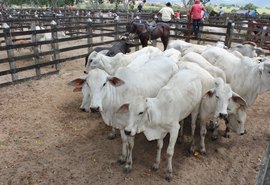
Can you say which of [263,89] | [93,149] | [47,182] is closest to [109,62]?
[93,149]

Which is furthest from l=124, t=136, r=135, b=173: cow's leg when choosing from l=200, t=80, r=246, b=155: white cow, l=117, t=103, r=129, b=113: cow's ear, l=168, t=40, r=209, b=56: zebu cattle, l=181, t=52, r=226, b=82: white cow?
l=168, t=40, r=209, b=56: zebu cattle

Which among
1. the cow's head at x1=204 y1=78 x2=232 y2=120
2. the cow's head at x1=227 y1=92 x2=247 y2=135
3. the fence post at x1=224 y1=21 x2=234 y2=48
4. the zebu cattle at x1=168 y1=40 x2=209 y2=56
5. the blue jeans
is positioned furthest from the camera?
the blue jeans

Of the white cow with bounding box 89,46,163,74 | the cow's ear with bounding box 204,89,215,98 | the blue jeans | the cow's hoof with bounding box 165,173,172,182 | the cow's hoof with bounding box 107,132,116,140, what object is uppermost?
the blue jeans

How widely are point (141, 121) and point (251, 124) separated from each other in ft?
10.6

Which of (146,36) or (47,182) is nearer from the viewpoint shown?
(47,182)

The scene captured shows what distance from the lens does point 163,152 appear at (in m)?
4.66

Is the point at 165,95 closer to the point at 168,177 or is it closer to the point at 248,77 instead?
the point at 168,177

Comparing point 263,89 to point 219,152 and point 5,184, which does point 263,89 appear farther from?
point 5,184

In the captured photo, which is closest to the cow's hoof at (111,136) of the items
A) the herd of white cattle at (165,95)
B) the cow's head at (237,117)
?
the herd of white cattle at (165,95)

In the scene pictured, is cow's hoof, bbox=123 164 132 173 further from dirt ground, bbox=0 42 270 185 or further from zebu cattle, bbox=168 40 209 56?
zebu cattle, bbox=168 40 209 56

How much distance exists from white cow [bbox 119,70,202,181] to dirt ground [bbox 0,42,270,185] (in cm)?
51

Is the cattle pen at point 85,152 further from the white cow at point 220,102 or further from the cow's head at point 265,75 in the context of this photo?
the cow's head at point 265,75

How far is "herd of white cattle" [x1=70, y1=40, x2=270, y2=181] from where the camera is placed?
3.81m

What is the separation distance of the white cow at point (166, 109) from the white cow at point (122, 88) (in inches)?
14.0
